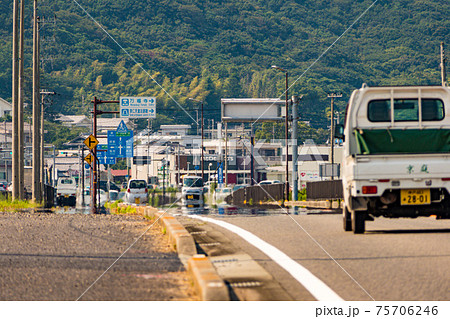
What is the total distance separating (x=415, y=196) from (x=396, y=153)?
89 centimetres

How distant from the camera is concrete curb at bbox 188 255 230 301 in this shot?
21.7 feet

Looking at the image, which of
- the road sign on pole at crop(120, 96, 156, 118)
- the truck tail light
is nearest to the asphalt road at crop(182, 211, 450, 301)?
the truck tail light

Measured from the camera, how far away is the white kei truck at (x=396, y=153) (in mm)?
12914

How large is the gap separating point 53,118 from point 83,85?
52.1 meters

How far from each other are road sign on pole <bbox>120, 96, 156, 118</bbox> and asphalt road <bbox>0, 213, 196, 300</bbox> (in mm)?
32223

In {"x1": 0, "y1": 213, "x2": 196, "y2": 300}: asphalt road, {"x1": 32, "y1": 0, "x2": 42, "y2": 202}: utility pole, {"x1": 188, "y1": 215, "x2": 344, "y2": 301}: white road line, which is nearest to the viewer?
{"x1": 188, "y1": 215, "x2": 344, "y2": 301}: white road line

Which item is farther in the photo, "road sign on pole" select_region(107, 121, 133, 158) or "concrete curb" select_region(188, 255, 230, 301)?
"road sign on pole" select_region(107, 121, 133, 158)

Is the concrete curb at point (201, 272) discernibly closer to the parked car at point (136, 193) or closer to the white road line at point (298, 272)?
the white road line at point (298, 272)

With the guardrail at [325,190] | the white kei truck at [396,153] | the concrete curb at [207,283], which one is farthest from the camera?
the guardrail at [325,190]

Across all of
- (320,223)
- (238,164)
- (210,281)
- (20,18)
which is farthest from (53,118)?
(210,281)

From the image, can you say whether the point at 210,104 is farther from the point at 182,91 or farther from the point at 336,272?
the point at 336,272

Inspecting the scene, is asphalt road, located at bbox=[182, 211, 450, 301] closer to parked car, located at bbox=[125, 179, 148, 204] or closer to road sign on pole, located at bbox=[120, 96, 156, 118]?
road sign on pole, located at bbox=[120, 96, 156, 118]

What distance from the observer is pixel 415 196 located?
13.1m

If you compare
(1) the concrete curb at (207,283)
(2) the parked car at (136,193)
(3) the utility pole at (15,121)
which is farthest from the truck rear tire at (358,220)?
(2) the parked car at (136,193)
